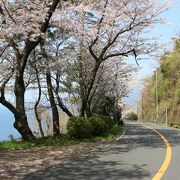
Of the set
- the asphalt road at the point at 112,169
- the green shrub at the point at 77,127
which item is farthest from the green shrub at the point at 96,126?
the asphalt road at the point at 112,169

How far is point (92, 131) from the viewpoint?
26.5m

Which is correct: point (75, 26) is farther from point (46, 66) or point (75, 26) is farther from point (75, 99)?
point (75, 99)

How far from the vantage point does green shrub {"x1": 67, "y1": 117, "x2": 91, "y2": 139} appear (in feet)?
76.3

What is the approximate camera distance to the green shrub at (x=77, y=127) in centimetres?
2327

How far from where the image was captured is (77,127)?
76.6 ft

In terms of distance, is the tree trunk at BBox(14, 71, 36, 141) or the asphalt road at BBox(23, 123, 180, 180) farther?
the tree trunk at BBox(14, 71, 36, 141)

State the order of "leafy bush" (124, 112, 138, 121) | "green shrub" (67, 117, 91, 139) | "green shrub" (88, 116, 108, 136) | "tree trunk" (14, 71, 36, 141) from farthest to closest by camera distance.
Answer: "leafy bush" (124, 112, 138, 121), "green shrub" (88, 116, 108, 136), "green shrub" (67, 117, 91, 139), "tree trunk" (14, 71, 36, 141)

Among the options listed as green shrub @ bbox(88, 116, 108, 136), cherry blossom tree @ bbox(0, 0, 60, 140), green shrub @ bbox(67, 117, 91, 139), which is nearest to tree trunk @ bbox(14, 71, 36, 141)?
cherry blossom tree @ bbox(0, 0, 60, 140)

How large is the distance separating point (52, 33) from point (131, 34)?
18.7 ft

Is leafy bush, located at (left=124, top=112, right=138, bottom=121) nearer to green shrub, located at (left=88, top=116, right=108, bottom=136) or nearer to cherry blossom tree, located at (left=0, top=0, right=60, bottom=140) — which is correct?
green shrub, located at (left=88, top=116, right=108, bottom=136)

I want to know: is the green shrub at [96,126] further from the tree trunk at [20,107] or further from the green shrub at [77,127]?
the tree trunk at [20,107]

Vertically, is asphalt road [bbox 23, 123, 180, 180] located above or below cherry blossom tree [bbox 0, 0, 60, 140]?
below

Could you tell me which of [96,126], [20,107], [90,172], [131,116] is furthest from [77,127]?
[131,116]

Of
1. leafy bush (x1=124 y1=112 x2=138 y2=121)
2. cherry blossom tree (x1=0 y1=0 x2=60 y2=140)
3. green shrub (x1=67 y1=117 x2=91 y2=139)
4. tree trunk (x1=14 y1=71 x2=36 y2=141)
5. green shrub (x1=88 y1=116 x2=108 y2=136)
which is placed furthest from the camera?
leafy bush (x1=124 y1=112 x2=138 y2=121)
